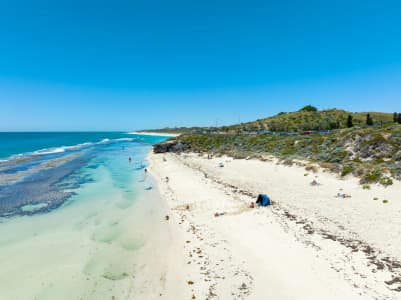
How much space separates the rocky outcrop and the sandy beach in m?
35.5

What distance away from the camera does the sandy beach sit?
828 cm

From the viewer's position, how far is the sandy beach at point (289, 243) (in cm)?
828

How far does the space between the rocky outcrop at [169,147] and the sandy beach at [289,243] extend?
35458 millimetres

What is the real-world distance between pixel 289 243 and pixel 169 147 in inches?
1838

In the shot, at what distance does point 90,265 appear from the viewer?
10.6m

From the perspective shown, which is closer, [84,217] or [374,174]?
[84,217]

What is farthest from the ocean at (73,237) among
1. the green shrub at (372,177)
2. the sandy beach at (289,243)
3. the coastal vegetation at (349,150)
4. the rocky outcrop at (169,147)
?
the rocky outcrop at (169,147)

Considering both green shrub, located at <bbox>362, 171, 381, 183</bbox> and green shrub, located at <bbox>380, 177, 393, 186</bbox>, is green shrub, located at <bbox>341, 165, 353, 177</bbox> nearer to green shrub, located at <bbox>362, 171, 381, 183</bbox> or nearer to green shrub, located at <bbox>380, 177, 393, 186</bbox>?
green shrub, located at <bbox>362, 171, 381, 183</bbox>

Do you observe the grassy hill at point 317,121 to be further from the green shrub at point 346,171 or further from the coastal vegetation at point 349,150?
the green shrub at point 346,171

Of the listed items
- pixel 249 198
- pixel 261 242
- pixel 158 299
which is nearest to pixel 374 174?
pixel 249 198

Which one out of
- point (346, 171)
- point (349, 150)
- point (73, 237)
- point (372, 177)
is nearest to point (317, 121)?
point (349, 150)

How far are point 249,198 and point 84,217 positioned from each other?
40.5 feet

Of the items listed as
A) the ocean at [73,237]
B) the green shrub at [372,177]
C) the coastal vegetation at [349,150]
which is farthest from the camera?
the coastal vegetation at [349,150]

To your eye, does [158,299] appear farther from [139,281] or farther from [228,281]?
[228,281]
